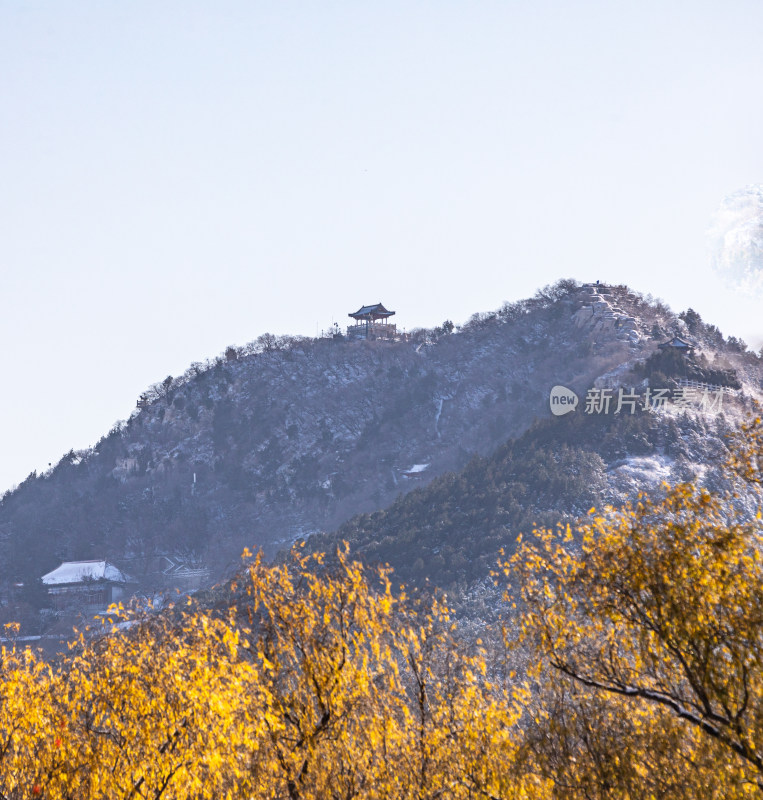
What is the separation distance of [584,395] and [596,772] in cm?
8719

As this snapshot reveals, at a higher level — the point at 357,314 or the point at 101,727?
the point at 357,314

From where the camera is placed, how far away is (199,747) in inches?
608

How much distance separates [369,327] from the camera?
141750 millimetres

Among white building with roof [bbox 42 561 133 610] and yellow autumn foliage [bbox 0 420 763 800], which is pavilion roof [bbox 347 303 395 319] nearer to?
white building with roof [bbox 42 561 133 610]

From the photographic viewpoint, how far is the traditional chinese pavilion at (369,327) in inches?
5463

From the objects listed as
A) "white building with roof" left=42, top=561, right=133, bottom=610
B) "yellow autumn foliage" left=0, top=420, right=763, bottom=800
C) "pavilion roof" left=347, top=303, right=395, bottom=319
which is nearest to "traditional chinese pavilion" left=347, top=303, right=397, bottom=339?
"pavilion roof" left=347, top=303, right=395, bottom=319

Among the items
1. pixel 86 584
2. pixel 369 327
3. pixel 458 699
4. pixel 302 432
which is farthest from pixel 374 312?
pixel 458 699

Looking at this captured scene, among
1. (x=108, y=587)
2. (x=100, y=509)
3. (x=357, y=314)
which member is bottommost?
(x=108, y=587)

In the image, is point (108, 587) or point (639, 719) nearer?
point (639, 719)

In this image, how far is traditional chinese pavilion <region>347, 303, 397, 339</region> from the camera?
13875 cm

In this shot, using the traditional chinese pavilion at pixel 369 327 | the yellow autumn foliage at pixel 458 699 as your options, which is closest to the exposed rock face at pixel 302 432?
the traditional chinese pavilion at pixel 369 327

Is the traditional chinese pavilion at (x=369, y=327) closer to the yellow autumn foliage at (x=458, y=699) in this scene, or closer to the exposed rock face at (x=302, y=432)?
the exposed rock face at (x=302, y=432)

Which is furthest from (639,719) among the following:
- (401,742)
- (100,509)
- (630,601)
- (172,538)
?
(100,509)

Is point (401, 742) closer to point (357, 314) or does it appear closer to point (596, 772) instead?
point (596, 772)
